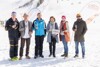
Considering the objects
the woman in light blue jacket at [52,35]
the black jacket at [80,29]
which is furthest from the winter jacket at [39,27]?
the black jacket at [80,29]

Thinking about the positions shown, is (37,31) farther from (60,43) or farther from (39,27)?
(60,43)

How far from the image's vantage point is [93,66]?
13.9m

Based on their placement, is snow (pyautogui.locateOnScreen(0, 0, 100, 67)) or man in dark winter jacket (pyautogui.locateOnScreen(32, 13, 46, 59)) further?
man in dark winter jacket (pyautogui.locateOnScreen(32, 13, 46, 59))

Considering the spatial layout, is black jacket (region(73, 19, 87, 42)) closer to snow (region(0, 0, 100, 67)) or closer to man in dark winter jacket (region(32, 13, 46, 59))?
snow (region(0, 0, 100, 67))

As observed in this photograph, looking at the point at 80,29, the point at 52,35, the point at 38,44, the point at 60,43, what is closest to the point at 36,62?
the point at 38,44

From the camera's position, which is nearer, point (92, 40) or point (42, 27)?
point (42, 27)

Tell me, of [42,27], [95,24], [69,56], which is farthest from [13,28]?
[95,24]

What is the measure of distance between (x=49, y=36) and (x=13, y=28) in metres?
1.68

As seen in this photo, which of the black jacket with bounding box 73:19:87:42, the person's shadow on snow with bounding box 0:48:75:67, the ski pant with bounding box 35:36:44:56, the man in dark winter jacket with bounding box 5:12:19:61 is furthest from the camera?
the ski pant with bounding box 35:36:44:56

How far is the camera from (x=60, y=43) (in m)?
20.3

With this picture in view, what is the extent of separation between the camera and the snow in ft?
47.4

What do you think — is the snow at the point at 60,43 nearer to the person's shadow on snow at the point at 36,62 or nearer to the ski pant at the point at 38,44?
the person's shadow on snow at the point at 36,62

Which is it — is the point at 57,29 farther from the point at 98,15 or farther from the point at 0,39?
the point at 98,15

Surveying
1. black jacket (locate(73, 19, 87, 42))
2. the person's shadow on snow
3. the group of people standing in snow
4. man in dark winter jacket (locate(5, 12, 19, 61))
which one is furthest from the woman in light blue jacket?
man in dark winter jacket (locate(5, 12, 19, 61))
